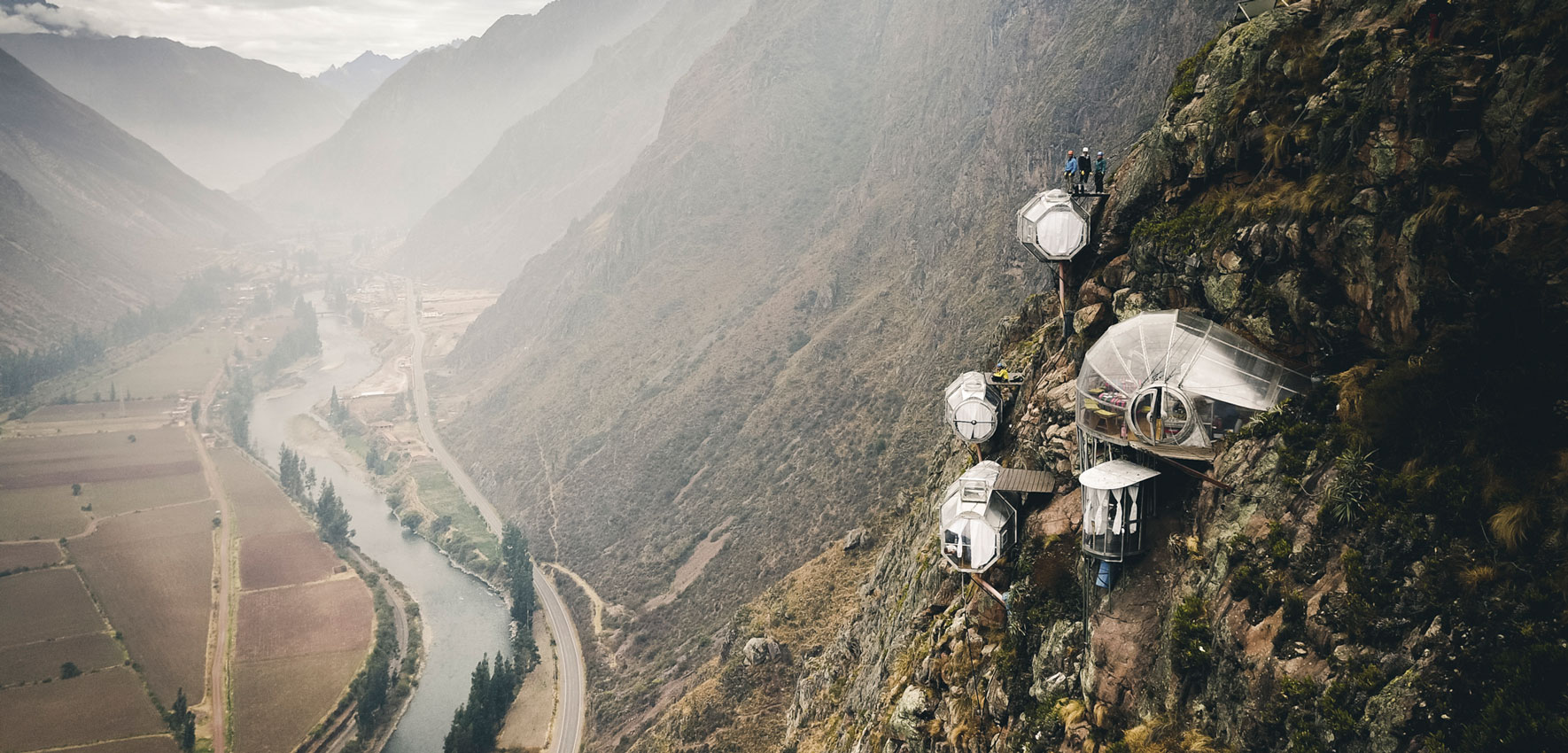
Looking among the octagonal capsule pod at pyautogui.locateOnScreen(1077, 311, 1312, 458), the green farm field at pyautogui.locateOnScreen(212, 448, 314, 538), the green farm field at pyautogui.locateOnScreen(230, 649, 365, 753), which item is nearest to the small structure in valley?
the octagonal capsule pod at pyautogui.locateOnScreen(1077, 311, 1312, 458)

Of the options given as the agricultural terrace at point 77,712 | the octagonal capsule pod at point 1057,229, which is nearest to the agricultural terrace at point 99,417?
the agricultural terrace at point 77,712

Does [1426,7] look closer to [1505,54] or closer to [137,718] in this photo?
[1505,54]

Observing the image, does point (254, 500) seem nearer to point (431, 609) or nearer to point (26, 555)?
point (26, 555)

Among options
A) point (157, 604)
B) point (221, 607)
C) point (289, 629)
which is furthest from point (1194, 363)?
point (157, 604)

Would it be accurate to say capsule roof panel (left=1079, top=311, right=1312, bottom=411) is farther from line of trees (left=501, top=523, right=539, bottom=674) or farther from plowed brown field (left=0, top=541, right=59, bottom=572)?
plowed brown field (left=0, top=541, right=59, bottom=572)

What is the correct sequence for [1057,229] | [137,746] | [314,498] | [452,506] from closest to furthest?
[1057,229], [137,746], [452,506], [314,498]

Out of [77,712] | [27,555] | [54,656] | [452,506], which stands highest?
[27,555]

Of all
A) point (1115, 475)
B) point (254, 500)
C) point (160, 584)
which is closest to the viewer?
point (1115, 475)
